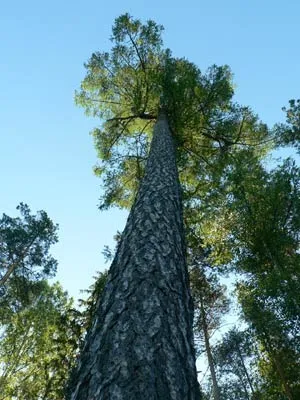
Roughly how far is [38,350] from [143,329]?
19.1 m

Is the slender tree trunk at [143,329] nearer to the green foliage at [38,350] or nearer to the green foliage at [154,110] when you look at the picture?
the green foliage at [154,110]

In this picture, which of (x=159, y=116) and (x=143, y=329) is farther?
(x=159, y=116)

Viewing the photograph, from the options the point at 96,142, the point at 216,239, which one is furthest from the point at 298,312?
the point at 96,142

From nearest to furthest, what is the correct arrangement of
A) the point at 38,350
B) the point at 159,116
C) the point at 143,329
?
the point at 143,329, the point at 159,116, the point at 38,350

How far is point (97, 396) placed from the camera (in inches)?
65.9

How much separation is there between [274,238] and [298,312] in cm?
292

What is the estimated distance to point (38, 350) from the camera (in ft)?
61.2

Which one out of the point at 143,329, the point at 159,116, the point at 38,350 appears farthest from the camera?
the point at 38,350

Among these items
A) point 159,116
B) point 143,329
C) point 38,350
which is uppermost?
point 159,116

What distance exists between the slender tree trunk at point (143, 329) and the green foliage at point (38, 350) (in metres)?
16.8

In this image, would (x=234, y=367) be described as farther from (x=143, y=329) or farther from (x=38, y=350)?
(x=143, y=329)

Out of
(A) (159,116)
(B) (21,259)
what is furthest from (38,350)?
(A) (159,116)

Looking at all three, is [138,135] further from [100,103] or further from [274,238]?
[274,238]

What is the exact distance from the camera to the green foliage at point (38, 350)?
1772 centimetres
